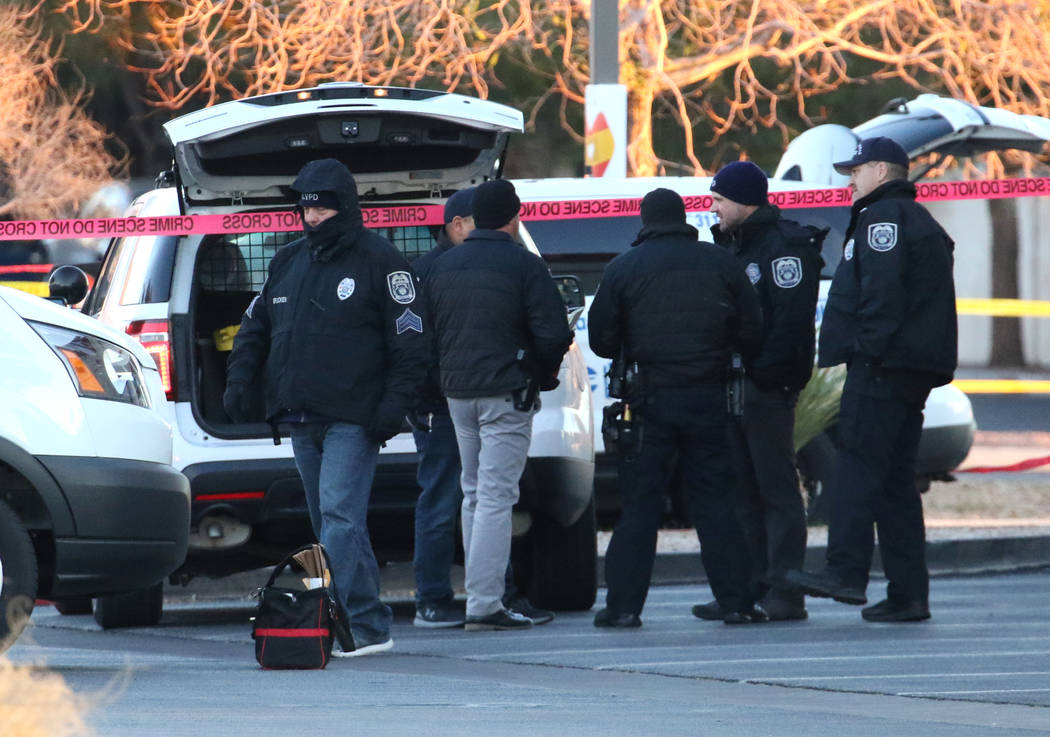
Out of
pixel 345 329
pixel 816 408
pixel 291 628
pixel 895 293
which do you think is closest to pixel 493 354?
pixel 345 329

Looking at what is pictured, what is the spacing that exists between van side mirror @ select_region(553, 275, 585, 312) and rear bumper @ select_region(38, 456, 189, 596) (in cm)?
269

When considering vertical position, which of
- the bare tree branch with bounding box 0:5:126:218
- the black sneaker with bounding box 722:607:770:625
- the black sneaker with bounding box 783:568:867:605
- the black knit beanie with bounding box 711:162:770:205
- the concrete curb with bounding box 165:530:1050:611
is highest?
the bare tree branch with bounding box 0:5:126:218

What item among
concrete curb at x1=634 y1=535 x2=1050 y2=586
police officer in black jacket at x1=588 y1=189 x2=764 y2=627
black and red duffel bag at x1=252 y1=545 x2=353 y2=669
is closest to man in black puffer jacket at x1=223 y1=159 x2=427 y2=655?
black and red duffel bag at x1=252 y1=545 x2=353 y2=669

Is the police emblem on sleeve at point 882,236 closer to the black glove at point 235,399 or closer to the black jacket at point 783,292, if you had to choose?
the black jacket at point 783,292

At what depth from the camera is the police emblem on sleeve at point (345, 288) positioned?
22.4 feet

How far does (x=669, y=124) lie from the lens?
19.7 metres

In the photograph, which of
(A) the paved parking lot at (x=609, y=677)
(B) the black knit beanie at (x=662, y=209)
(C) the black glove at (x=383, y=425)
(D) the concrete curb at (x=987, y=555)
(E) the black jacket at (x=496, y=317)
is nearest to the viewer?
(A) the paved parking lot at (x=609, y=677)

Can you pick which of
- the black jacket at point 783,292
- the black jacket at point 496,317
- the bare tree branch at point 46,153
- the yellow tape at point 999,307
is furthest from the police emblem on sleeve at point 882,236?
the bare tree branch at point 46,153

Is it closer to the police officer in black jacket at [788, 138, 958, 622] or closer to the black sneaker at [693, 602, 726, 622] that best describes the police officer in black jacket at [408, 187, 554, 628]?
the black sneaker at [693, 602, 726, 622]

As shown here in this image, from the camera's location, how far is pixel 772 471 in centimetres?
805

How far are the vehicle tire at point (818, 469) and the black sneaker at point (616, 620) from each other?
312cm

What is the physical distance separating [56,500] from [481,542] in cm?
229

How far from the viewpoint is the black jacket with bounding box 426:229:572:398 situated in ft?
25.0

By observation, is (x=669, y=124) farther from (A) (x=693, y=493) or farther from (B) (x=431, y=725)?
(B) (x=431, y=725)
